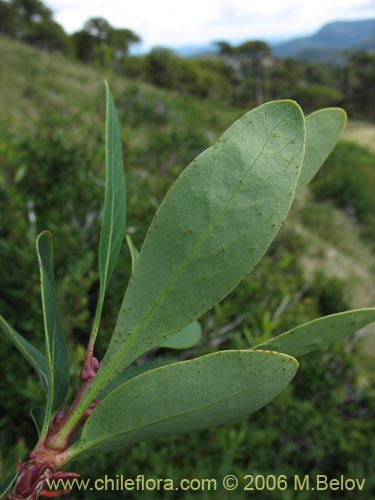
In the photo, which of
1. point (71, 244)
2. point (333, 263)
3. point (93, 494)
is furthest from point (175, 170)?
point (333, 263)

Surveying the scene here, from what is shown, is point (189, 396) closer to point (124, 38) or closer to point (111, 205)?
point (111, 205)

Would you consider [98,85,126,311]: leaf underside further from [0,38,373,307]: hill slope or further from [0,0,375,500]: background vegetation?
[0,38,373,307]: hill slope

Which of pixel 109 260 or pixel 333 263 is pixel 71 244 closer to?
pixel 109 260

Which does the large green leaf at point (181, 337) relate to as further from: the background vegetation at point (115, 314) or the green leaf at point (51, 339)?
the background vegetation at point (115, 314)

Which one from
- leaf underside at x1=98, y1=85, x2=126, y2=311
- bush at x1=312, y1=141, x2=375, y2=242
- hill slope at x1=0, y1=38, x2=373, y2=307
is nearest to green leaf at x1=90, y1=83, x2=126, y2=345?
leaf underside at x1=98, y1=85, x2=126, y2=311

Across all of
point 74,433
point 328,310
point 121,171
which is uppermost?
point 121,171

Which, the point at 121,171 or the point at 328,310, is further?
the point at 328,310

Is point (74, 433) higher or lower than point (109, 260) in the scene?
lower

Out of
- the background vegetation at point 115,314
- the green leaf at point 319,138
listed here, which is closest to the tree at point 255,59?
the background vegetation at point 115,314
